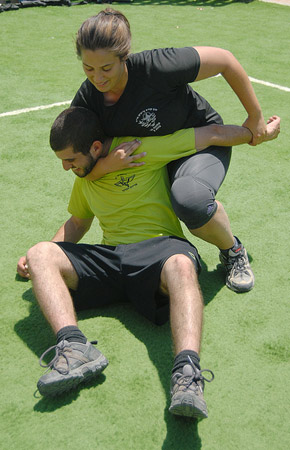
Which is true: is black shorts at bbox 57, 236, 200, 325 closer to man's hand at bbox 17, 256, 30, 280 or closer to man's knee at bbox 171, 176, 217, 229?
man's knee at bbox 171, 176, 217, 229

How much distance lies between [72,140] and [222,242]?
92 cm

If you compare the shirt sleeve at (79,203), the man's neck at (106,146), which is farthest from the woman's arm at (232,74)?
the shirt sleeve at (79,203)

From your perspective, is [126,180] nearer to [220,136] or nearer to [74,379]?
[220,136]

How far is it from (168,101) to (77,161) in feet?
1.87

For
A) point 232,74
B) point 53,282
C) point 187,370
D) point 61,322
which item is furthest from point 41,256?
point 232,74

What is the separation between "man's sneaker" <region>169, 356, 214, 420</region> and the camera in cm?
203

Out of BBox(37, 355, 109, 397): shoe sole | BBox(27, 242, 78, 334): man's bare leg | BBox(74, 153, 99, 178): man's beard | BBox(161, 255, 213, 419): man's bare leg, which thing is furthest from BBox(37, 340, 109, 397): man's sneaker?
BBox(74, 153, 99, 178): man's beard

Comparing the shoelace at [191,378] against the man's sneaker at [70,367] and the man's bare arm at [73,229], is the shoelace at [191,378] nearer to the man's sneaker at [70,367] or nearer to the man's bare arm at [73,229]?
the man's sneaker at [70,367]

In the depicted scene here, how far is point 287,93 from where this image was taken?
5664mm

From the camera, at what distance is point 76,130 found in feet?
8.87

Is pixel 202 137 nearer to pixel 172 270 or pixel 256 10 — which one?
pixel 172 270

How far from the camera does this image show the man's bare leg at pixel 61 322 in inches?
87.9

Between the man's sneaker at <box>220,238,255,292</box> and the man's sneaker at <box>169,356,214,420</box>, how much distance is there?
83 cm

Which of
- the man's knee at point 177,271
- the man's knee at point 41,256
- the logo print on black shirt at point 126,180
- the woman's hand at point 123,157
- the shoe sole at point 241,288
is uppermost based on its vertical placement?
the woman's hand at point 123,157
